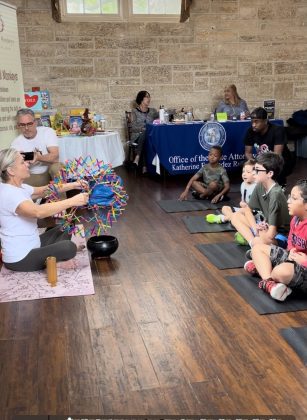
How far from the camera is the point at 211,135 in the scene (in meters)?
6.63

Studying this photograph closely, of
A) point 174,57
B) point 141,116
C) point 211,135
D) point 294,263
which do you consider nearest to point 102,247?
point 294,263

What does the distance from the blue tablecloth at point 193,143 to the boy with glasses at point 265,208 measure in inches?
107

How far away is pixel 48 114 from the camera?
251 inches

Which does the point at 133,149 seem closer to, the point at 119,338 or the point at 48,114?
the point at 48,114

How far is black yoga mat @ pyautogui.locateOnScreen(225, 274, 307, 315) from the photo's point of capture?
2768 mm

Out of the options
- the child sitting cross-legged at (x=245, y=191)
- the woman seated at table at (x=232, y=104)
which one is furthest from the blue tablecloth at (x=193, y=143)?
the child sitting cross-legged at (x=245, y=191)

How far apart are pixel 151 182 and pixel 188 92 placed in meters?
2.36

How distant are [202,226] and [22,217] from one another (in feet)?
6.03

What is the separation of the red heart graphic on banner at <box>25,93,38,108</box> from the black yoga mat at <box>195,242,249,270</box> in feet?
11.5

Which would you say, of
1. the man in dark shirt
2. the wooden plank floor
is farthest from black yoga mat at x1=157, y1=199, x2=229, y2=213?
the wooden plank floor

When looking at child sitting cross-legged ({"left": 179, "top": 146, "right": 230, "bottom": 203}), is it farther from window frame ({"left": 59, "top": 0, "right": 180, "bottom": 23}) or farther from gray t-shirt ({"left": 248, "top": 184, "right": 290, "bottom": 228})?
window frame ({"left": 59, "top": 0, "right": 180, "bottom": 23})

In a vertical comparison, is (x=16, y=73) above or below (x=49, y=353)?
above

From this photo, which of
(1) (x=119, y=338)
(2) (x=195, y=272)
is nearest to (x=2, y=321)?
(1) (x=119, y=338)

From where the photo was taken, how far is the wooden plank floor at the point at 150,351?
198cm
